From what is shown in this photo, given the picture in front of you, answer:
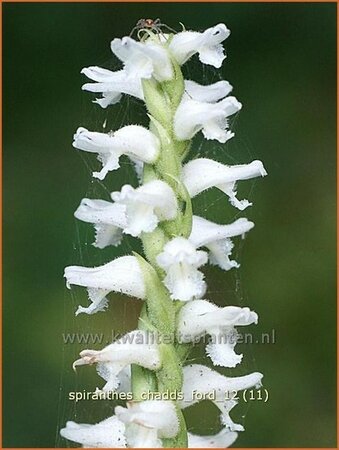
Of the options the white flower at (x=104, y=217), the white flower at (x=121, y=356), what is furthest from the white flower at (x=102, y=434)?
the white flower at (x=104, y=217)

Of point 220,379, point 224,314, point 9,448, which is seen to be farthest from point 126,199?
point 9,448

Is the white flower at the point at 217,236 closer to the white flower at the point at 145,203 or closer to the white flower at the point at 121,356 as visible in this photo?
the white flower at the point at 145,203

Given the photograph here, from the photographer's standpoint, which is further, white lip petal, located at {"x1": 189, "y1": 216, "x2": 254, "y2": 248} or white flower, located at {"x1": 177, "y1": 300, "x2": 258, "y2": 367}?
white lip petal, located at {"x1": 189, "y1": 216, "x2": 254, "y2": 248}

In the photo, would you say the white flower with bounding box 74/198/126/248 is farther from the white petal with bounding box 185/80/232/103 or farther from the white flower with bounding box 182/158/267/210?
the white petal with bounding box 185/80/232/103

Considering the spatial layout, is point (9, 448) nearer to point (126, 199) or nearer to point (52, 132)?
point (52, 132)

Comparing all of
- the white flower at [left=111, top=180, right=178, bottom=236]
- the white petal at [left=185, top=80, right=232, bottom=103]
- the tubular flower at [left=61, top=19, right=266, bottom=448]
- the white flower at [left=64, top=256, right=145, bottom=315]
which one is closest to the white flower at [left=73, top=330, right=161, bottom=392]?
the tubular flower at [left=61, top=19, right=266, bottom=448]

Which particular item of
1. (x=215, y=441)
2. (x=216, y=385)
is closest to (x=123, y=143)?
(x=216, y=385)

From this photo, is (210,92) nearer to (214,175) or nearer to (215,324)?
(214,175)
